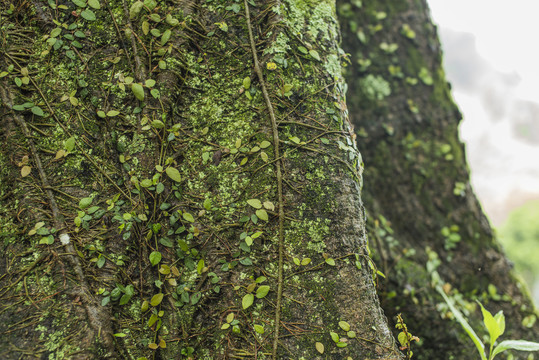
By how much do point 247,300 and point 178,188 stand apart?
0.61 metres

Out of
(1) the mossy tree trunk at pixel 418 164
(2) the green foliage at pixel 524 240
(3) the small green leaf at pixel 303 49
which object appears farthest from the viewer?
(2) the green foliage at pixel 524 240

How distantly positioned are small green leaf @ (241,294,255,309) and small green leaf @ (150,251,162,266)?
16.7 inches

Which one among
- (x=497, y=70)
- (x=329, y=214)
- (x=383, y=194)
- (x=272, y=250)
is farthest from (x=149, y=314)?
(x=497, y=70)

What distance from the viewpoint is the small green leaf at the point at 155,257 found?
4.93 feet

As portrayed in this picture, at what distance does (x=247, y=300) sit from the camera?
4.73 ft

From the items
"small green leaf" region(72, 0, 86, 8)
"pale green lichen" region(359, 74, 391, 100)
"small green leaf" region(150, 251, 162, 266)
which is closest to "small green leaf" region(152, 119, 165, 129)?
"small green leaf" region(150, 251, 162, 266)

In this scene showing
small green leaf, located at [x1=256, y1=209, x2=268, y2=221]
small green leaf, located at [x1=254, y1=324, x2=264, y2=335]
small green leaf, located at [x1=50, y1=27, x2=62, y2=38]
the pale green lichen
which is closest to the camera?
small green leaf, located at [x1=254, y1=324, x2=264, y2=335]

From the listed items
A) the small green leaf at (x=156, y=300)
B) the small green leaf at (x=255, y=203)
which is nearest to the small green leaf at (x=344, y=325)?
the small green leaf at (x=255, y=203)

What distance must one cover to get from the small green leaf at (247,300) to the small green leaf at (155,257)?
42 cm

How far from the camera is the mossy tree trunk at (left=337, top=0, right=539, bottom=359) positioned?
108 inches

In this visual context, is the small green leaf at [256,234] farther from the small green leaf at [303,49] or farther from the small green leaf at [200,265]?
the small green leaf at [303,49]

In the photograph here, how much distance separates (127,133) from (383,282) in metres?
1.83

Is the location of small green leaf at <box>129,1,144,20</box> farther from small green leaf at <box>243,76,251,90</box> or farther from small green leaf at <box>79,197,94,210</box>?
small green leaf at <box>79,197,94,210</box>

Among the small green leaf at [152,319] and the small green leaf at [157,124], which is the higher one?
the small green leaf at [157,124]
